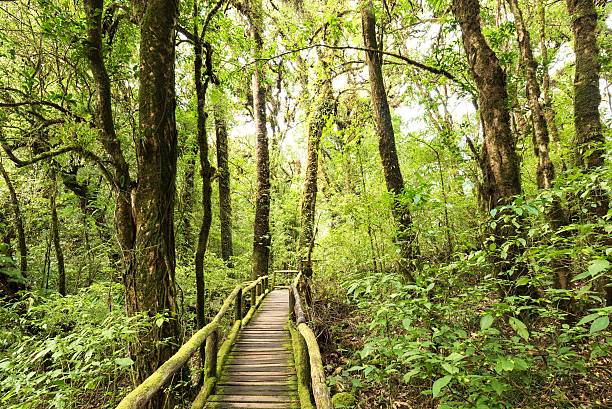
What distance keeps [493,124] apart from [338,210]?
5690mm

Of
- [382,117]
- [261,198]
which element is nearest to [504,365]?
[382,117]

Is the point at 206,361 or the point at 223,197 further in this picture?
the point at 223,197

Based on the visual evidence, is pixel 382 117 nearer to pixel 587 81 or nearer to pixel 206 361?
pixel 587 81

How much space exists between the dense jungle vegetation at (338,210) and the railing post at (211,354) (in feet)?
1.83

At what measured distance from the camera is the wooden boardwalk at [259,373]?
200 inches

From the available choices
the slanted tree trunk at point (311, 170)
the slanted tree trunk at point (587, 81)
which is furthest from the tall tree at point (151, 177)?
the slanted tree trunk at point (587, 81)

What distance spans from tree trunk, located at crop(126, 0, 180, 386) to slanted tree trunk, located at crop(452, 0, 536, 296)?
4.93 metres

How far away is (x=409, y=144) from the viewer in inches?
520

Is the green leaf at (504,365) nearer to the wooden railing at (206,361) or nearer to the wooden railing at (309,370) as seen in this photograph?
the wooden railing at (309,370)

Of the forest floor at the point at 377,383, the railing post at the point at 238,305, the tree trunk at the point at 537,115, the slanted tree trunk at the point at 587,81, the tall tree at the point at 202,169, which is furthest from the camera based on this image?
the railing post at the point at 238,305

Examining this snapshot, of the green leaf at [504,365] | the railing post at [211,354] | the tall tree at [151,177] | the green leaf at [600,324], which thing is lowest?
the railing post at [211,354]

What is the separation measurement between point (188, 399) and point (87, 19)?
6673 millimetres

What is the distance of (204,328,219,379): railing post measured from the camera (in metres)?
5.46

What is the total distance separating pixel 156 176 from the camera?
5258mm
